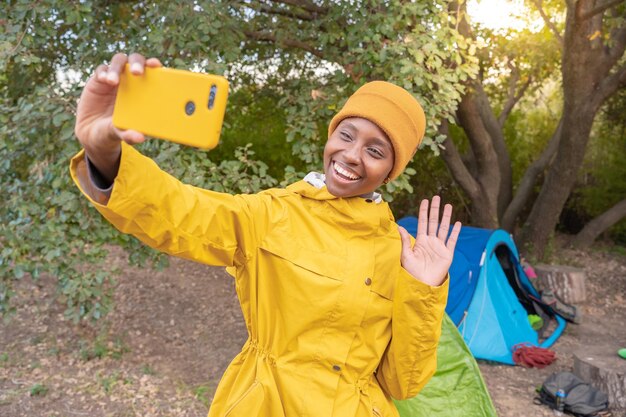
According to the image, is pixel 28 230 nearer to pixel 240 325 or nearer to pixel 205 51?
pixel 205 51

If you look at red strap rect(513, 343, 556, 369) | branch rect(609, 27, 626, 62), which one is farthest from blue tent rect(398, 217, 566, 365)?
branch rect(609, 27, 626, 62)

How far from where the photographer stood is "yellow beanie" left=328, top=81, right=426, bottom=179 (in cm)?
155

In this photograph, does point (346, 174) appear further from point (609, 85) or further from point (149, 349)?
point (609, 85)

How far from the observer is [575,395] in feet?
13.3

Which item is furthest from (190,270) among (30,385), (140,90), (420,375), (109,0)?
(140,90)

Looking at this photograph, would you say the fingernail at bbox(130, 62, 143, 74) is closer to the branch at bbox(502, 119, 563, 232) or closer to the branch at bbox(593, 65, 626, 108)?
the branch at bbox(593, 65, 626, 108)

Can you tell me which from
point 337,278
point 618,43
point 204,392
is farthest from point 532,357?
point 337,278

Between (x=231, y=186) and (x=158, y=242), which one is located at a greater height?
(x=158, y=242)

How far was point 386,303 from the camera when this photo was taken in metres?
1.55

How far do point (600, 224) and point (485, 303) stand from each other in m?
3.16

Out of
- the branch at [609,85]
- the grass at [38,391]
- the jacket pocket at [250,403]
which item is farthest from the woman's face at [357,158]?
the branch at [609,85]

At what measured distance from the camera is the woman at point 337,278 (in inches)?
58.3

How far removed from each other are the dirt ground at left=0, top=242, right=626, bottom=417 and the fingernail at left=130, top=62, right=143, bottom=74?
255cm

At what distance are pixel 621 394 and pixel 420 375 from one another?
311 cm
